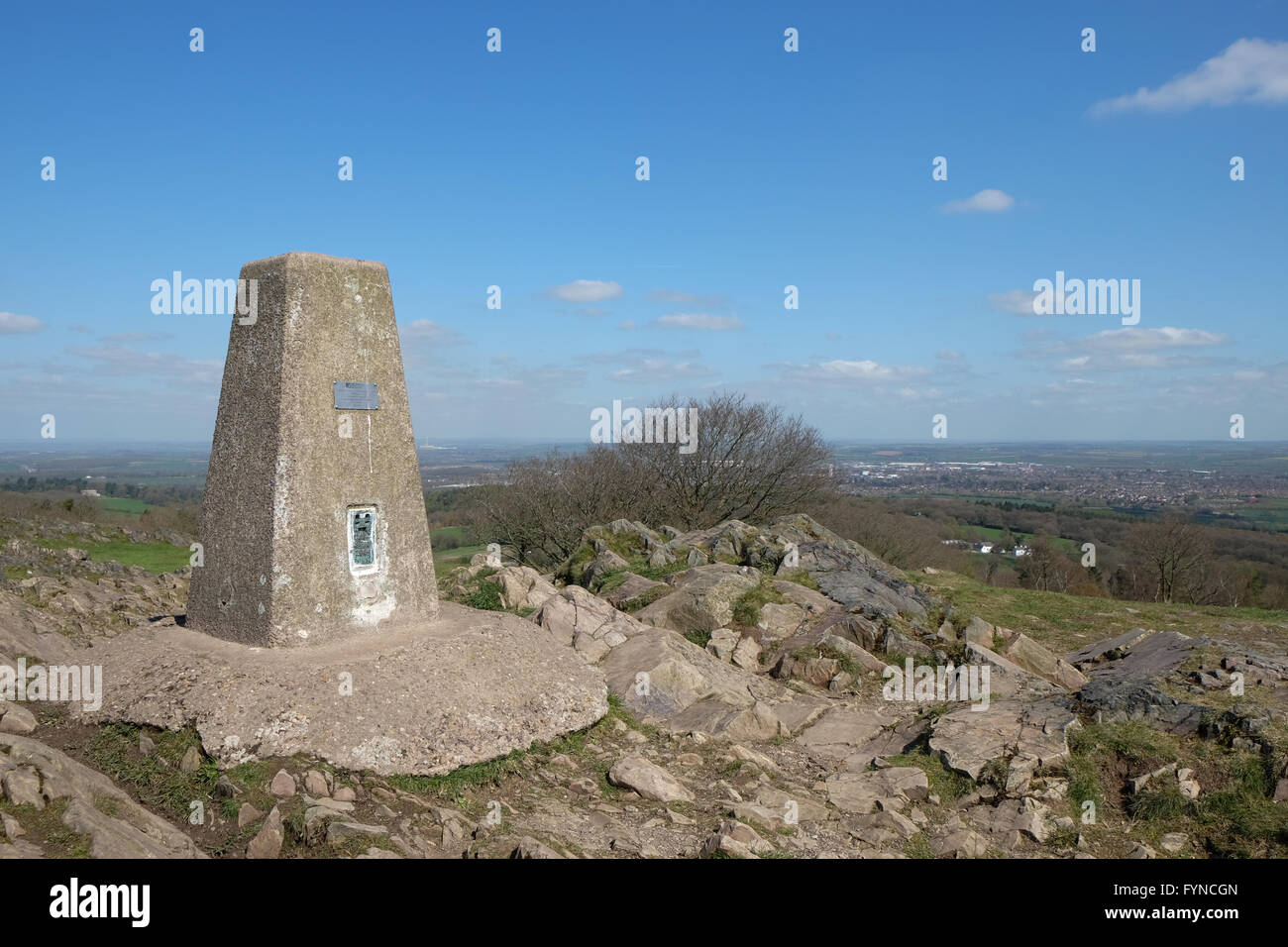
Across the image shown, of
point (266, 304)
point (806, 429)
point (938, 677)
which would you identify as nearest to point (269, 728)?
point (266, 304)

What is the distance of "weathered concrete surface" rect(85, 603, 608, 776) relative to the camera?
7.36 m

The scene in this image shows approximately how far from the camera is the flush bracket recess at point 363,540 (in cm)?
→ 897

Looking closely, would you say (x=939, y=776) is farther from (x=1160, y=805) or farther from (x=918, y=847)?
(x=1160, y=805)

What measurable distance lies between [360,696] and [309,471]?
8.48ft

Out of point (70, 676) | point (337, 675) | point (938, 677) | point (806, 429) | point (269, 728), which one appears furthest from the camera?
point (806, 429)

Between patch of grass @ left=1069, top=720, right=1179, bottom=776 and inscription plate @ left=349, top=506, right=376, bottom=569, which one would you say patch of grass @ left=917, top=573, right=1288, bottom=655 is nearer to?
patch of grass @ left=1069, top=720, right=1179, bottom=776

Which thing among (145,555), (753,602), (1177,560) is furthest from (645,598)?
(1177,560)

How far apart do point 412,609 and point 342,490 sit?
69.4 inches

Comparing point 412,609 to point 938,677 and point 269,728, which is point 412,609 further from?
point 938,677

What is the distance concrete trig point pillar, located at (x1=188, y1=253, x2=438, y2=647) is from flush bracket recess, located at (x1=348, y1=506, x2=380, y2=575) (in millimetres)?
12

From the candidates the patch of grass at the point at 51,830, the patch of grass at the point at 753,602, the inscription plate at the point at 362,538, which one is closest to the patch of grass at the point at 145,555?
the inscription plate at the point at 362,538

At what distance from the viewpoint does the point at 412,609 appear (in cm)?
957

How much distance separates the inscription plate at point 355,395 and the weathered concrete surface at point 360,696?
2.74m

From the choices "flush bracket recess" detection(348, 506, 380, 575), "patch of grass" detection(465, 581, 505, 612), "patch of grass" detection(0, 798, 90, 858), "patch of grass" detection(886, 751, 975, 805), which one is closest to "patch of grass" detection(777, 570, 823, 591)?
"patch of grass" detection(465, 581, 505, 612)
